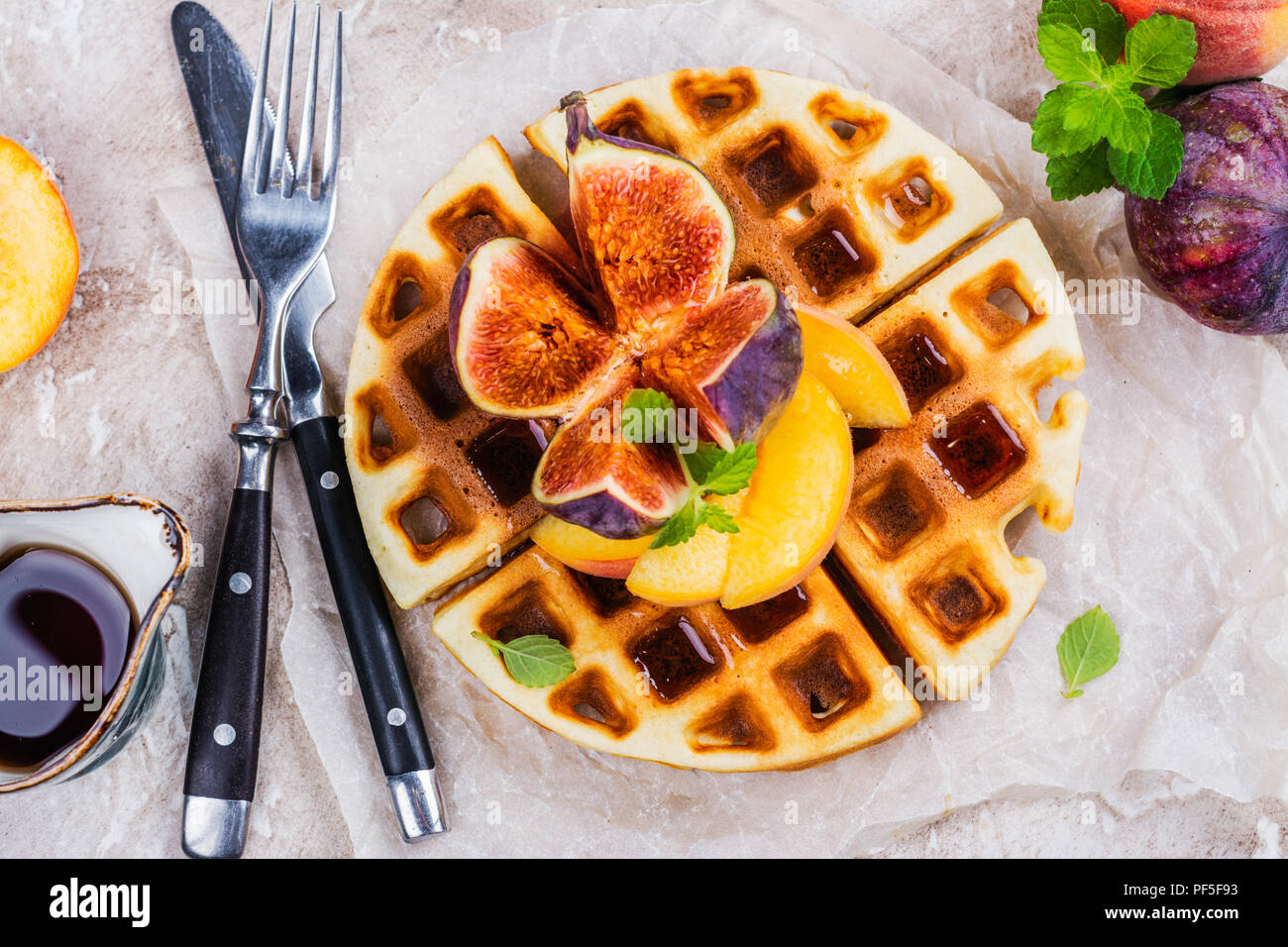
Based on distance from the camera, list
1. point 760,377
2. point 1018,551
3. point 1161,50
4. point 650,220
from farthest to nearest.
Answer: point 1018,551, point 1161,50, point 650,220, point 760,377

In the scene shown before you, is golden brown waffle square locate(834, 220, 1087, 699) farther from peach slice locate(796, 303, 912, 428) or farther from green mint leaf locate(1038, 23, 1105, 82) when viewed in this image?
green mint leaf locate(1038, 23, 1105, 82)

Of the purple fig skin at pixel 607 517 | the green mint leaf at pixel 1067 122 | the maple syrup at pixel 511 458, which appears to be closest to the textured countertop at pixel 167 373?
the green mint leaf at pixel 1067 122

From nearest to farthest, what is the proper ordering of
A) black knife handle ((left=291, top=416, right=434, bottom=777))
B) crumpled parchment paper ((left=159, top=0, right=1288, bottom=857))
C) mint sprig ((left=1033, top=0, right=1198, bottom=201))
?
mint sprig ((left=1033, top=0, right=1198, bottom=201)) → black knife handle ((left=291, top=416, right=434, bottom=777)) → crumpled parchment paper ((left=159, top=0, right=1288, bottom=857))

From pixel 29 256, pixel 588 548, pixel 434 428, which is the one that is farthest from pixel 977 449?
pixel 29 256

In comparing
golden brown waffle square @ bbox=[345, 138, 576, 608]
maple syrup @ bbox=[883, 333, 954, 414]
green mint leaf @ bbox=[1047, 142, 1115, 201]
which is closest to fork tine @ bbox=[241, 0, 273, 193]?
golden brown waffle square @ bbox=[345, 138, 576, 608]

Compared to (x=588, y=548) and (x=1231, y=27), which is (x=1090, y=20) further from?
(x=588, y=548)

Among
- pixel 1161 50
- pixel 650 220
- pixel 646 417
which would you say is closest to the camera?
pixel 646 417

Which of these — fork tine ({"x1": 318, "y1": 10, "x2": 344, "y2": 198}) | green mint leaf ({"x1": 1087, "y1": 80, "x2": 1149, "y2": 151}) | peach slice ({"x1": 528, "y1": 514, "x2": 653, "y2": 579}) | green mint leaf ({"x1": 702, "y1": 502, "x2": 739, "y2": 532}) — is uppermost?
green mint leaf ({"x1": 1087, "y1": 80, "x2": 1149, "y2": 151})
